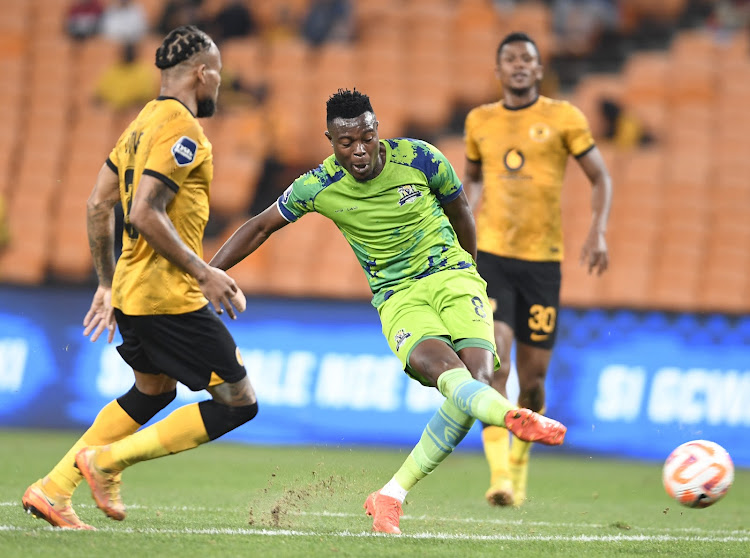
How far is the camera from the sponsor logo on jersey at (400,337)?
4.73 meters

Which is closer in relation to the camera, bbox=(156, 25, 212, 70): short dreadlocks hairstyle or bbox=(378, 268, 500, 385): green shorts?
bbox=(156, 25, 212, 70): short dreadlocks hairstyle

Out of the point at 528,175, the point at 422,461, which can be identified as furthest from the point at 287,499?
the point at 528,175

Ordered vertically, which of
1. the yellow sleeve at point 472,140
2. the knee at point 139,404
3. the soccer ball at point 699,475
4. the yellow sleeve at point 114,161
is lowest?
the soccer ball at point 699,475

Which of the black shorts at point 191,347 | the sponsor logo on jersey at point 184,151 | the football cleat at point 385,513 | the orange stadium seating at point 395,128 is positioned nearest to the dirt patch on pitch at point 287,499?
the football cleat at point 385,513

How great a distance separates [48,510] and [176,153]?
1.60 m

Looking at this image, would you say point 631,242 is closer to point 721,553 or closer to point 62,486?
point 721,553

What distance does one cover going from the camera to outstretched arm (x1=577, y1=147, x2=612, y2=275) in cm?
643

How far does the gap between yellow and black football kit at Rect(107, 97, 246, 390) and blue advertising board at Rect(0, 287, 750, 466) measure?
15.1 feet

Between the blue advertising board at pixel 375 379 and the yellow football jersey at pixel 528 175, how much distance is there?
9.13 ft

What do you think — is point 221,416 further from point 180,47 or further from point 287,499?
point 180,47

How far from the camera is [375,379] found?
9289 millimetres

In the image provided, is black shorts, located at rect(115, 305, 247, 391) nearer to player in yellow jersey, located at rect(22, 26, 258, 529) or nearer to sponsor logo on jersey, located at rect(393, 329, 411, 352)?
player in yellow jersey, located at rect(22, 26, 258, 529)

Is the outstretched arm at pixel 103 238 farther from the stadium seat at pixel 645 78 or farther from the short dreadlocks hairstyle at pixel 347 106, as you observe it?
the stadium seat at pixel 645 78

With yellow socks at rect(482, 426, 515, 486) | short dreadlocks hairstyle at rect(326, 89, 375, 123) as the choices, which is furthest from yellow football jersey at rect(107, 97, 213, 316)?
yellow socks at rect(482, 426, 515, 486)
